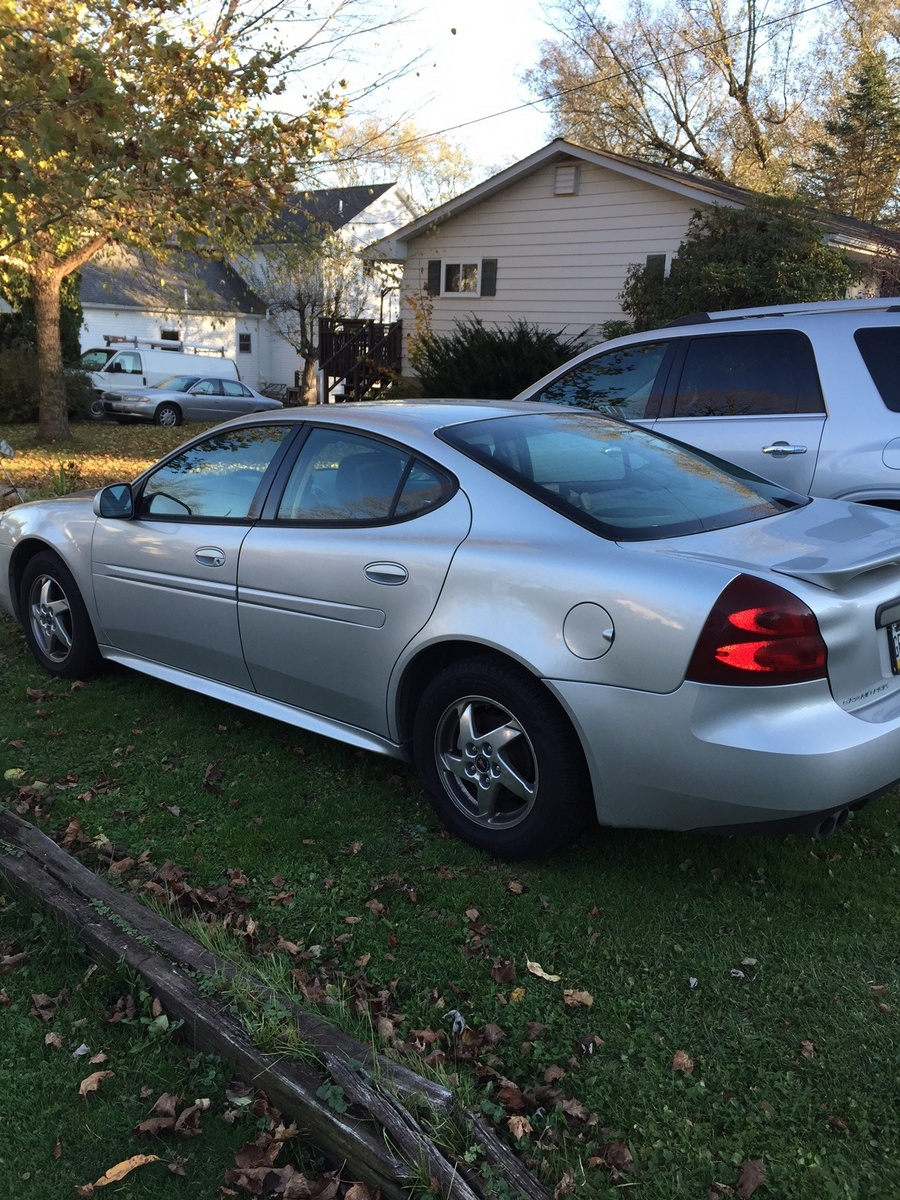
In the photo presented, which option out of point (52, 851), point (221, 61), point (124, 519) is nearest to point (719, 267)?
point (221, 61)

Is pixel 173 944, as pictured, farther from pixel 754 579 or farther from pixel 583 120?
pixel 583 120

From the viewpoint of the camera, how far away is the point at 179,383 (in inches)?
952

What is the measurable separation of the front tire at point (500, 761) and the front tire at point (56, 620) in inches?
97.8

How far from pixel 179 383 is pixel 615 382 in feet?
66.1

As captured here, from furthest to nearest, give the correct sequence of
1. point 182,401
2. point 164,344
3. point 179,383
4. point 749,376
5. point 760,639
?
point 164,344 < point 179,383 < point 182,401 < point 749,376 < point 760,639

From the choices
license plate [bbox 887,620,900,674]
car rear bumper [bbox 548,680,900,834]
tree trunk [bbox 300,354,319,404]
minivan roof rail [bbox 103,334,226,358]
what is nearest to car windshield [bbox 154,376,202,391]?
minivan roof rail [bbox 103,334,226,358]

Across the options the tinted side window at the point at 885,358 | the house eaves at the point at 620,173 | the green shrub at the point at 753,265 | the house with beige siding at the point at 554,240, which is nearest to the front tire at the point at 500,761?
the tinted side window at the point at 885,358

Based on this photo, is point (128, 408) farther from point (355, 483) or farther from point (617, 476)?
point (617, 476)

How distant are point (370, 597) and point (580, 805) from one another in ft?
3.64

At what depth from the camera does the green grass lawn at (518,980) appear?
2262 millimetres

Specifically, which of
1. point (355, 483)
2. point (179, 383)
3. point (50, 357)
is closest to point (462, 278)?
point (50, 357)

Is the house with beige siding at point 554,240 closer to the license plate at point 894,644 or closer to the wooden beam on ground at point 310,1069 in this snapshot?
the license plate at point 894,644

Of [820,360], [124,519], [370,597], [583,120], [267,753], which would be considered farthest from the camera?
[583,120]

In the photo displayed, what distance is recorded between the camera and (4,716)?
4930 millimetres
